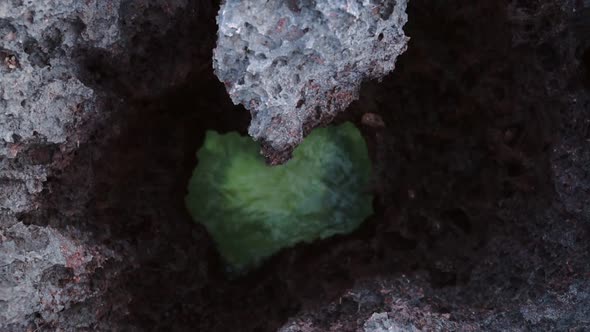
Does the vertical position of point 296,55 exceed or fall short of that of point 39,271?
it exceeds it

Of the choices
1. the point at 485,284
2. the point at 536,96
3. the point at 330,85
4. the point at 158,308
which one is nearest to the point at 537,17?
the point at 536,96

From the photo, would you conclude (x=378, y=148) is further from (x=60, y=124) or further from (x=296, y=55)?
(x=60, y=124)

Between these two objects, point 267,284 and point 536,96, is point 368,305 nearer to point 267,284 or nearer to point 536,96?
point 267,284

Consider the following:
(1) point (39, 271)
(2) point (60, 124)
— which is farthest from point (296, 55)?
(1) point (39, 271)

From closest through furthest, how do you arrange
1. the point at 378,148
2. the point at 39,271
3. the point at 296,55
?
the point at 296,55
the point at 39,271
the point at 378,148

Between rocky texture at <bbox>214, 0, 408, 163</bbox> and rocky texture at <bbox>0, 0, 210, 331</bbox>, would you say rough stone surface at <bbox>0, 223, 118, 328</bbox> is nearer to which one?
rocky texture at <bbox>0, 0, 210, 331</bbox>
